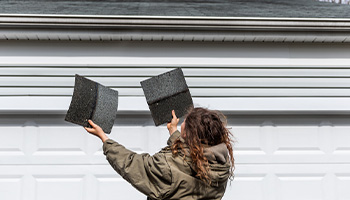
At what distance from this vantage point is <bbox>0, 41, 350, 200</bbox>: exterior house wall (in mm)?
4383

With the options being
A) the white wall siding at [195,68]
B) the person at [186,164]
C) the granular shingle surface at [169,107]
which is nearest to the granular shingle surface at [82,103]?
the person at [186,164]

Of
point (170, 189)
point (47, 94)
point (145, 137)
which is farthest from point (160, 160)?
point (47, 94)

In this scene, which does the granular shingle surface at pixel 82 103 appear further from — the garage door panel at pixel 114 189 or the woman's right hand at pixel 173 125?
the garage door panel at pixel 114 189

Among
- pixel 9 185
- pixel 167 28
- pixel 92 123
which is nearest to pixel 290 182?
pixel 167 28

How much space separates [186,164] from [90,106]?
71cm

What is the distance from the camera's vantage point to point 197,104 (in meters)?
4.50

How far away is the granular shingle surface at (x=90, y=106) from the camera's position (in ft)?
8.07

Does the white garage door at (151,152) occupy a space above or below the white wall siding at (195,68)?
below

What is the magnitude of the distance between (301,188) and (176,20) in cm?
231

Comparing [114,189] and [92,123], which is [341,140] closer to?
[114,189]

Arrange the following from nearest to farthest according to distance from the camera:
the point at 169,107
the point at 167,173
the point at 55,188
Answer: the point at 167,173 → the point at 169,107 → the point at 55,188

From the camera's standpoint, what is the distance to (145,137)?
4.46m

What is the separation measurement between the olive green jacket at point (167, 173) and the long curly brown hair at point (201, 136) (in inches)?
1.6

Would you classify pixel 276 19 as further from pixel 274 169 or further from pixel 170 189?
pixel 170 189
